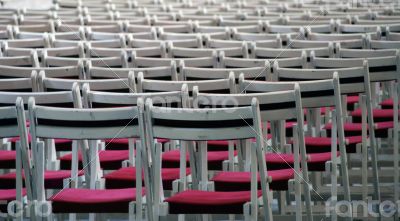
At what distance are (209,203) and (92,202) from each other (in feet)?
2.31

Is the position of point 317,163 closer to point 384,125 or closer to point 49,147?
point 384,125

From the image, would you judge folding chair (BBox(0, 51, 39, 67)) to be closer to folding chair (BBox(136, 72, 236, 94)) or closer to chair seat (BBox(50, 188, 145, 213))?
folding chair (BBox(136, 72, 236, 94))

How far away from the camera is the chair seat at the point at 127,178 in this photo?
683cm

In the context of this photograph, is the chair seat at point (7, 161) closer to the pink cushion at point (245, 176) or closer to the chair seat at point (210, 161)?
the chair seat at point (210, 161)

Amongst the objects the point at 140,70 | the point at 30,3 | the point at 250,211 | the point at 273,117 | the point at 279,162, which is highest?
the point at 30,3

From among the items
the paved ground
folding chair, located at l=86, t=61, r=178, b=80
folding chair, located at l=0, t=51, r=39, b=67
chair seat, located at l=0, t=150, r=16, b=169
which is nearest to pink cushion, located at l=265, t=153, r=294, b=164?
folding chair, located at l=86, t=61, r=178, b=80

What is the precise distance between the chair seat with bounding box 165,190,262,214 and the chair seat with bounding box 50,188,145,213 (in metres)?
0.27

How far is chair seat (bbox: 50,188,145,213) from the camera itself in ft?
20.3

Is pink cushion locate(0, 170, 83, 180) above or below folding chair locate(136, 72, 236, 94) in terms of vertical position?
below

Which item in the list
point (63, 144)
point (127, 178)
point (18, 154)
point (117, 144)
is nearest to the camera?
point (18, 154)

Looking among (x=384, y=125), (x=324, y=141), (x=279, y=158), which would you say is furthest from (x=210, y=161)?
(x=384, y=125)

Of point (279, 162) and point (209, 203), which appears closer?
point (209, 203)

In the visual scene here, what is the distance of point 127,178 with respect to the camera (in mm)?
6844

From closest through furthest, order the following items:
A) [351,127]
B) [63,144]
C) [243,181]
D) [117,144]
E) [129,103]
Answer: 1. [243,181]
2. [129,103]
3. [63,144]
4. [117,144]
5. [351,127]
